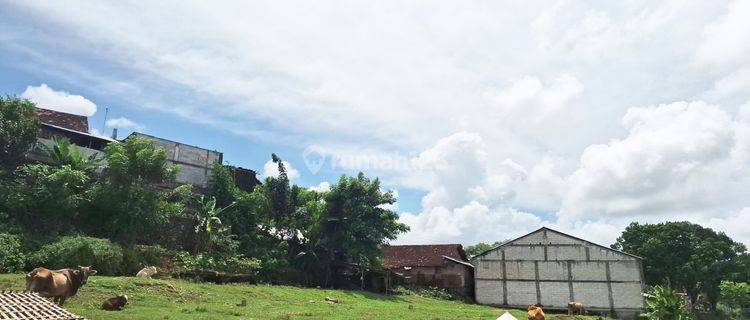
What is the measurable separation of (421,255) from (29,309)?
1609 inches

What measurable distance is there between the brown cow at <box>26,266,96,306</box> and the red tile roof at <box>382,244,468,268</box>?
31779mm

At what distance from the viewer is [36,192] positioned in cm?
2789

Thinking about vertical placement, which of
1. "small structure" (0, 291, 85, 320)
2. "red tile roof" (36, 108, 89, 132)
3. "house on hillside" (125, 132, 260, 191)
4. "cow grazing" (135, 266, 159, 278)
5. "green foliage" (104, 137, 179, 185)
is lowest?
→ "small structure" (0, 291, 85, 320)

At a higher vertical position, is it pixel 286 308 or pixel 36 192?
pixel 36 192

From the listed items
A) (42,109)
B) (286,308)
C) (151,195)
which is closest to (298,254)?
(151,195)

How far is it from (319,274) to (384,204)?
7140mm

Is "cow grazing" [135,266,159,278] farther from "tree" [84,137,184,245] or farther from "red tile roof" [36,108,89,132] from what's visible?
"red tile roof" [36,108,89,132]

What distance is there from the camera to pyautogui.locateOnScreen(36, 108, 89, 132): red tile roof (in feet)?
135

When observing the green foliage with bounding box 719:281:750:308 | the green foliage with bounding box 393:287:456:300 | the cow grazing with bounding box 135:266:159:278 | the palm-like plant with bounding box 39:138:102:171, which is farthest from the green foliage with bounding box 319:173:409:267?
the green foliage with bounding box 719:281:750:308

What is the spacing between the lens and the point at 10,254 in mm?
24188

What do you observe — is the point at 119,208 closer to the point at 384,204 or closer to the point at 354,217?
the point at 354,217

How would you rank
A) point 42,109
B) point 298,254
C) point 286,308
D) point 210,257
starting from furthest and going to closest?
point 42,109 < point 298,254 < point 210,257 < point 286,308

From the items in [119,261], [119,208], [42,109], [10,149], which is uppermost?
[42,109]

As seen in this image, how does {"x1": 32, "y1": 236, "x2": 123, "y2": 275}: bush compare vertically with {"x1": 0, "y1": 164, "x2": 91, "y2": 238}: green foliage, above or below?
below
